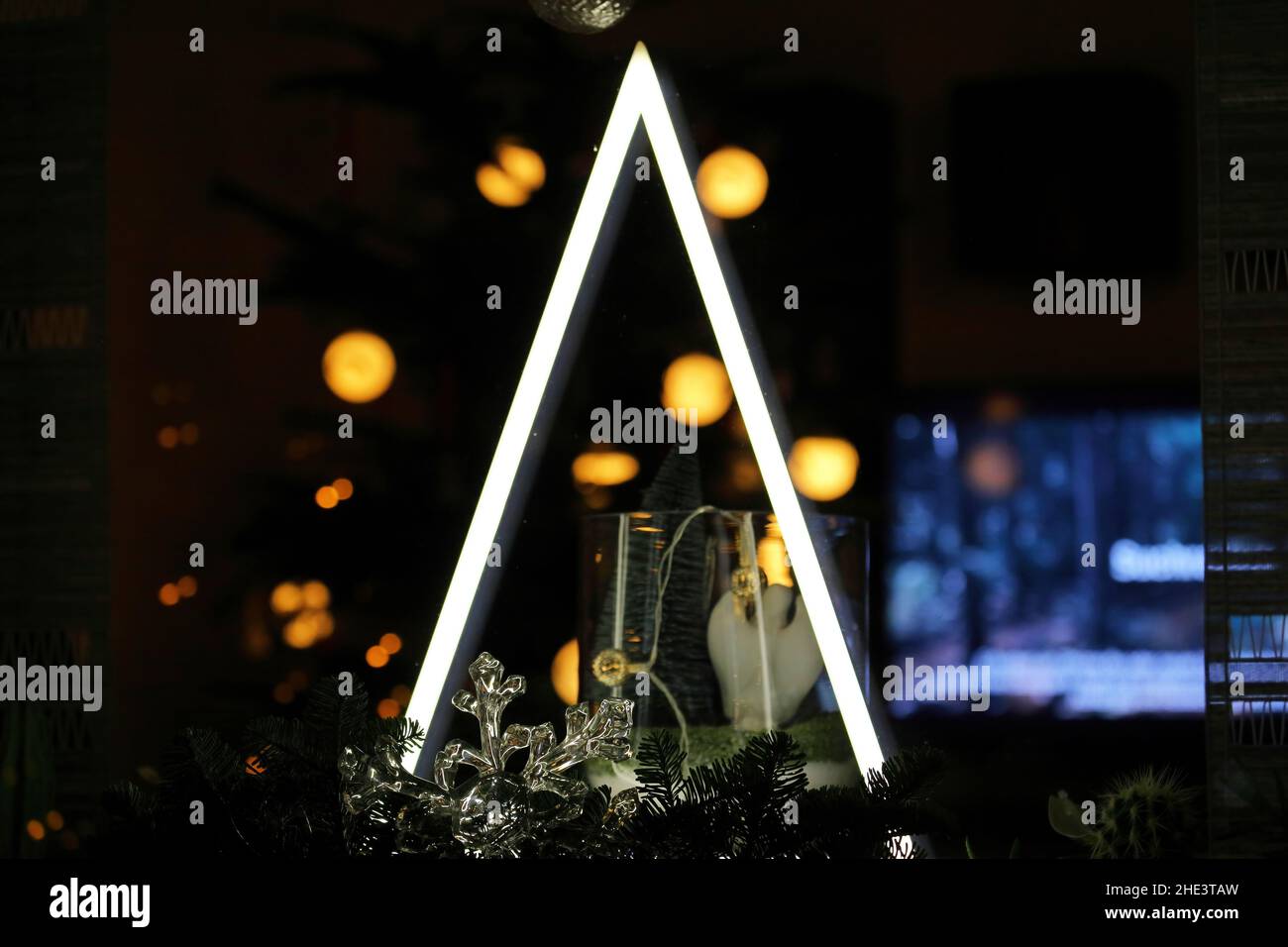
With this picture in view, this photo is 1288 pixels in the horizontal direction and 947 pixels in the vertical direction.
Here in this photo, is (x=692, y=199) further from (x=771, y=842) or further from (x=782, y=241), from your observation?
(x=771, y=842)

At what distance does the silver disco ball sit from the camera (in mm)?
1587

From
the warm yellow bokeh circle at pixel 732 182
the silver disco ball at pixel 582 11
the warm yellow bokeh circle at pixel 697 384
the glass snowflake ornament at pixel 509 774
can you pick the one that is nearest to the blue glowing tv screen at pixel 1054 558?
the warm yellow bokeh circle at pixel 697 384

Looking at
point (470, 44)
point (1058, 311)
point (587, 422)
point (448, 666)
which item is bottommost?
point (448, 666)

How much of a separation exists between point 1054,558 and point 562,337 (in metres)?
0.79

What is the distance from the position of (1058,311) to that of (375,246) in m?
1.05

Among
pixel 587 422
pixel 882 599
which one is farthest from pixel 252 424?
pixel 882 599

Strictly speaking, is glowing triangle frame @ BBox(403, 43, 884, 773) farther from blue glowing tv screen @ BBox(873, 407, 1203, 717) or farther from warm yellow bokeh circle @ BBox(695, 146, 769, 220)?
blue glowing tv screen @ BBox(873, 407, 1203, 717)

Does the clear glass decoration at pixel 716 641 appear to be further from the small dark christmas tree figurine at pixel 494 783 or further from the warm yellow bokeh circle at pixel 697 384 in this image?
the small dark christmas tree figurine at pixel 494 783

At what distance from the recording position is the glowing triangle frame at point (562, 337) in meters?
1.75

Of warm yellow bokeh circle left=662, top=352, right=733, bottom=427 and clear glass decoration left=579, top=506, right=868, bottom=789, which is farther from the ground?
warm yellow bokeh circle left=662, top=352, right=733, bottom=427

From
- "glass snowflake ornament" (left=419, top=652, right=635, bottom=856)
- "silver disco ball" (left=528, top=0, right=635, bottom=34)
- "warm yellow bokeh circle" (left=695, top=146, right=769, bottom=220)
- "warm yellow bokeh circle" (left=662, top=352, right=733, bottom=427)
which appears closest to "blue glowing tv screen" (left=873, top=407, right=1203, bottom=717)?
"warm yellow bokeh circle" (left=662, top=352, right=733, bottom=427)

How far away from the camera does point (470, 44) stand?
2084 mm

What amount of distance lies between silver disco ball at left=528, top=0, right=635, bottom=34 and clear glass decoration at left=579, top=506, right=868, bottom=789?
599 millimetres

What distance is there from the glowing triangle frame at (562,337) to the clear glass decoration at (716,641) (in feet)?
0.31
